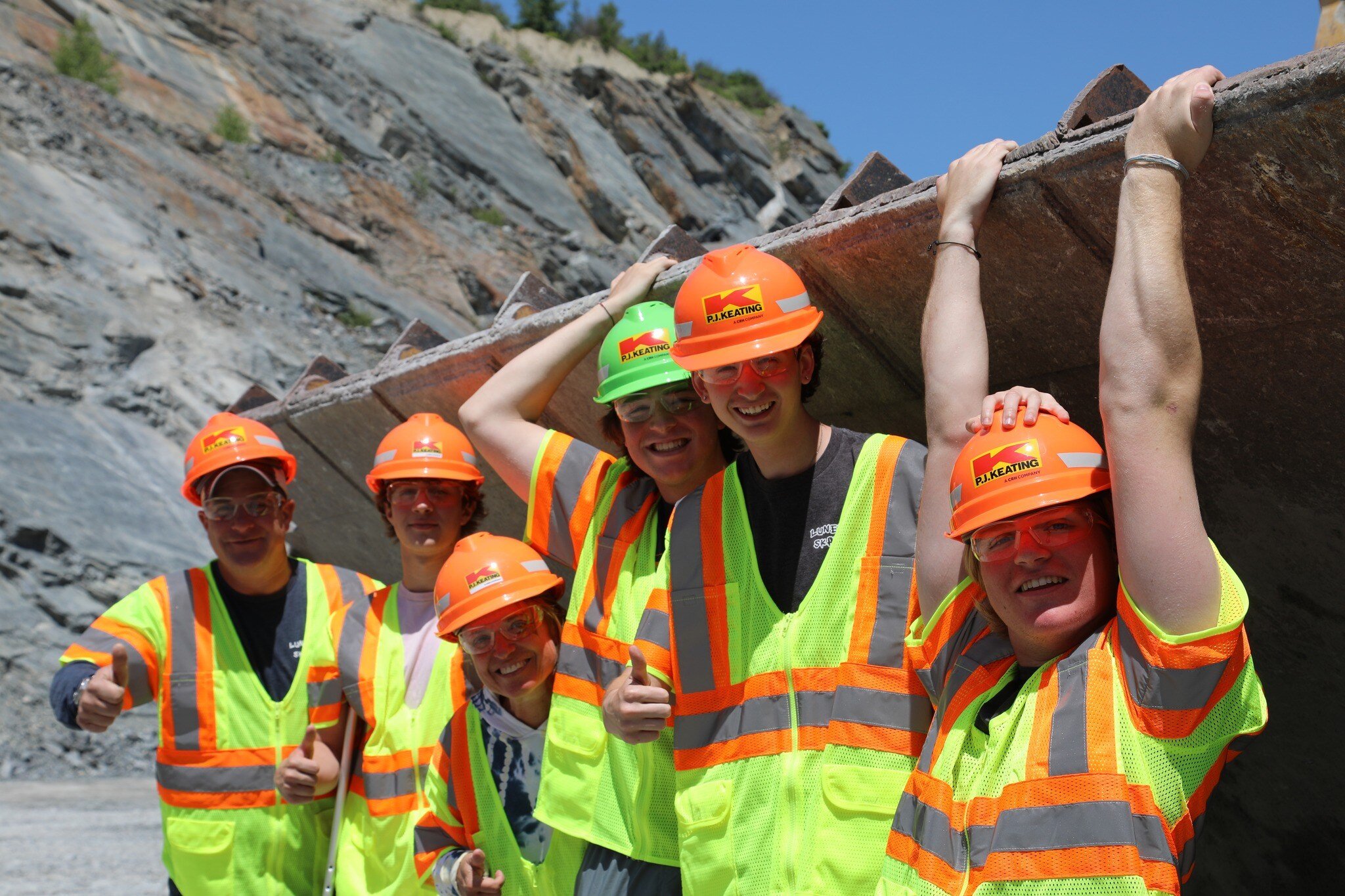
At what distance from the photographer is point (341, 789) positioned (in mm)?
4137

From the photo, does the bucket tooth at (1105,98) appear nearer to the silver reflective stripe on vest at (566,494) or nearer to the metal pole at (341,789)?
the silver reflective stripe on vest at (566,494)

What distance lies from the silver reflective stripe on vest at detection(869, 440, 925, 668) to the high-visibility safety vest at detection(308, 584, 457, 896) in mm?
1895

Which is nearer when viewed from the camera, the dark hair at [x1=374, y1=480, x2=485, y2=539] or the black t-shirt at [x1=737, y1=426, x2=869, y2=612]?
the black t-shirt at [x1=737, y1=426, x2=869, y2=612]

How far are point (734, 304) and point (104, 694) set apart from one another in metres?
2.74

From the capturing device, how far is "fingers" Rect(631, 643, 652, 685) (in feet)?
9.18

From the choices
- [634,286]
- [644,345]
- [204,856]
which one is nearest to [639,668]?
[644,345]

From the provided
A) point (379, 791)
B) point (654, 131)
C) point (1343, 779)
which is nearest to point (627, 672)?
point (379, 791)

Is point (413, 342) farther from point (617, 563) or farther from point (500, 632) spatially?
point (617, 563)

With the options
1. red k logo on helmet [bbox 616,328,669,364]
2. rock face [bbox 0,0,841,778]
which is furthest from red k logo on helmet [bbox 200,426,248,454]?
rock face [bbox 0,0,841,778]

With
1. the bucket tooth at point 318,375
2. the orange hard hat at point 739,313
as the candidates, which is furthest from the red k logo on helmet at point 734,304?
the bucket tooth at point 318,375

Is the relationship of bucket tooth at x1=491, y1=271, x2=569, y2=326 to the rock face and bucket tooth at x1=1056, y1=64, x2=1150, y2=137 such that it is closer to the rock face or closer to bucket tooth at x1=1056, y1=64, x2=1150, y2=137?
bucket tooth at x1=1056, y1=64, x2=1150, y2=137

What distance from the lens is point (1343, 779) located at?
3406 millimetres

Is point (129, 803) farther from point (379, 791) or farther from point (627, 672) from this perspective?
point (627, 672)

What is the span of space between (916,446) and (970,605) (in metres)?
0.49
